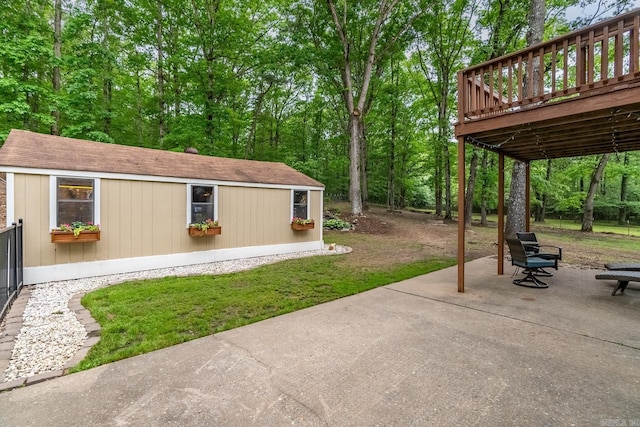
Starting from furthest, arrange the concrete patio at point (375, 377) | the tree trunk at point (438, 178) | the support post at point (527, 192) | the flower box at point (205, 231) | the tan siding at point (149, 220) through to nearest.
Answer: the tree trunk at point (438, 178), the support post at point (527, 192), the flower box at point (205, 231), the tan siding at point (149, 220), the concrete patio at point (375, 377)

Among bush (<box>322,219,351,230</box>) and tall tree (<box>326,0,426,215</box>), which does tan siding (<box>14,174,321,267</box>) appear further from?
tall tree (<box>326,0,426,215</box>)

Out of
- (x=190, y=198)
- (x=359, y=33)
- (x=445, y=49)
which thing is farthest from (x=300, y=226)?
(x=445, y=49)

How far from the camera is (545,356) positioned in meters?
2.64

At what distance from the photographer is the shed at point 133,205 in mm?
5051

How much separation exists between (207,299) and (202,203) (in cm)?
342

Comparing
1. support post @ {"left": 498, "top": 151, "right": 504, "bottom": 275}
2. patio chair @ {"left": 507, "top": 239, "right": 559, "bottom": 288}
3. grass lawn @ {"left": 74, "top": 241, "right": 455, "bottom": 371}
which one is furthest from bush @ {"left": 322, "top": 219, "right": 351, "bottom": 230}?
patio chair @ {"left": 507, "top": 239, "right": 559, "bottom": 288}

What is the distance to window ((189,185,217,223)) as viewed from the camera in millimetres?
6859

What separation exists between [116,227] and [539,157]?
9379mm

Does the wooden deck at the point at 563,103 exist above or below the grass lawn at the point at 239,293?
above

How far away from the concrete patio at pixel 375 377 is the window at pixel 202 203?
14.2ft

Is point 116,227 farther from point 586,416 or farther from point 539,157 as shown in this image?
point 539,157

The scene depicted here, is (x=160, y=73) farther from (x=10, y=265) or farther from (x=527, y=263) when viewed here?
(x=527, y=263)

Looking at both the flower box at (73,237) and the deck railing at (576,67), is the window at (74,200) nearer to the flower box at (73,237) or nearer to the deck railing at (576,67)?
the flower box at (73,237)

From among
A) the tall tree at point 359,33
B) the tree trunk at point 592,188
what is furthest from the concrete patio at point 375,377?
the tree trunk at point 592,188
